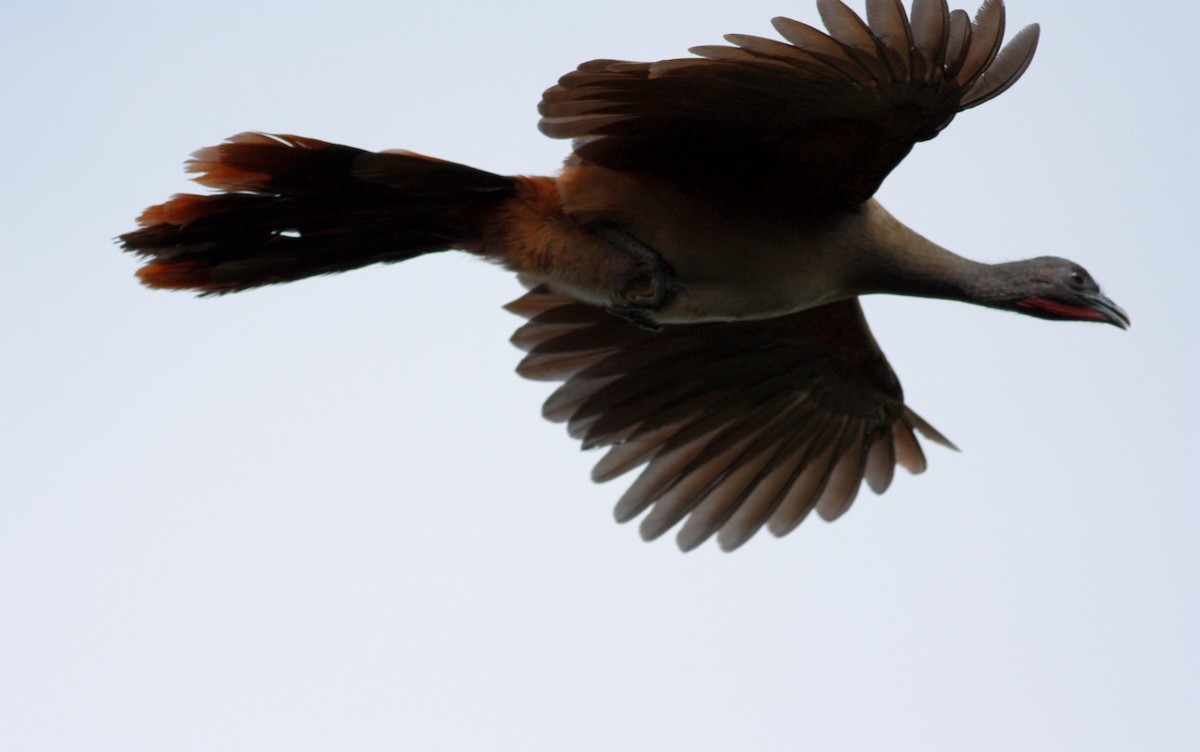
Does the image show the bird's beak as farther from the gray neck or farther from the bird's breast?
the bird's breast

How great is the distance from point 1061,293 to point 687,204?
154 centimetres

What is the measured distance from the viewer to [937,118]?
4391mm

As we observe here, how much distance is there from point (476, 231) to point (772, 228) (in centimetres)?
94

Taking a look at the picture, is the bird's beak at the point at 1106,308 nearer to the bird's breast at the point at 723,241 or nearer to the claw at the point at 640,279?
the bird's breast at the point at 723,241

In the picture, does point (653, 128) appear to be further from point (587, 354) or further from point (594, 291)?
point (587, 354)

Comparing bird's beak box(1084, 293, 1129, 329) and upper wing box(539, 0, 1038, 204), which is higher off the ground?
upper wing box(539, 0, 1038, 204)

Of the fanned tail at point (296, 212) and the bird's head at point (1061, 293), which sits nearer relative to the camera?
the fanned tail at point (296, 212)

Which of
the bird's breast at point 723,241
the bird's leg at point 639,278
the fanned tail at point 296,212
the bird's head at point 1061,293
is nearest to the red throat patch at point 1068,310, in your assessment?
the bird's head at point 1061,293

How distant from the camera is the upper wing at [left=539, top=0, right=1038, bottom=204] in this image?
4094mm

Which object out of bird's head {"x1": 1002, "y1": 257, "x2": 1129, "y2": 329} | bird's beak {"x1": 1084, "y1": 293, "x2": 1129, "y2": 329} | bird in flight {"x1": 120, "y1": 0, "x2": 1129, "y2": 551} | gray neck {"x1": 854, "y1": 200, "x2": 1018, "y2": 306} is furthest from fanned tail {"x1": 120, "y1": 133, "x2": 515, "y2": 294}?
bird's beak {"x1": 1084, "y1": 293, "x2": 1129, "y2": 329}

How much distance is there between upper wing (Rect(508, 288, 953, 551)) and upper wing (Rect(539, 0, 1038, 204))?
989 millimetres

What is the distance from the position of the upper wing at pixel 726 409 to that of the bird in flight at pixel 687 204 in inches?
0.9

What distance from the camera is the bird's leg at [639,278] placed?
182 inches

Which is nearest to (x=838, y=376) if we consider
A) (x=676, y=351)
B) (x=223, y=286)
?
(x=676, y=351)
